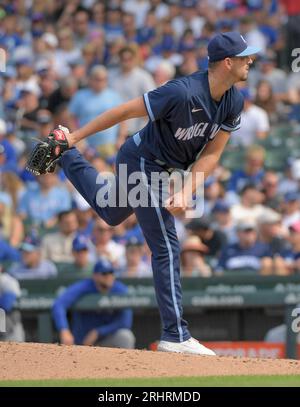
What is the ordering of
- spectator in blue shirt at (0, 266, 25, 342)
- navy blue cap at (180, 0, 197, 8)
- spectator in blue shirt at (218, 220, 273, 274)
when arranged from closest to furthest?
spectator in blue shirt at (0, 266, 25, 342) → spectator in blue shirt at (218, 220, 273, 274) → navy blue cap at (180, 0, 197, 8)

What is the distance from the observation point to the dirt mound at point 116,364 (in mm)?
6824

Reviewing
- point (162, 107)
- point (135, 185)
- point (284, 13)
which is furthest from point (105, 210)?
point (284, 13)

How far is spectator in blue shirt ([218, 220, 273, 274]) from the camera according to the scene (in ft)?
37.9

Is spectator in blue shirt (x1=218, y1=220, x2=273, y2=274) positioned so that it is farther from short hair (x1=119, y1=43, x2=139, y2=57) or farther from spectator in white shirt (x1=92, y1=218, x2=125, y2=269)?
short hair (x1=119, y1=43, x2=139, y2=57)

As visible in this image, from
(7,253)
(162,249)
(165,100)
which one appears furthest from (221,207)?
(165,100)

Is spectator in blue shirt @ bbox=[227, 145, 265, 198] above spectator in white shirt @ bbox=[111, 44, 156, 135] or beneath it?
beneath

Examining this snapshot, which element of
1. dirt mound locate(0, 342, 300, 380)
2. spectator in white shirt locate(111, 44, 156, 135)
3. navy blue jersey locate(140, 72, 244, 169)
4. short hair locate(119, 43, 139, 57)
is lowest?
dirt mound locate(0, 342, 300, 380)

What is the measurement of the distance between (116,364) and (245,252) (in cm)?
→ 478

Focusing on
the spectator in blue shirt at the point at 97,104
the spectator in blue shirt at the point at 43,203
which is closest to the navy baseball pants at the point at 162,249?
the spectator in blue shirt at the point at 43,203

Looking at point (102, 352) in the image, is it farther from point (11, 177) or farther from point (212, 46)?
point (11, 177)

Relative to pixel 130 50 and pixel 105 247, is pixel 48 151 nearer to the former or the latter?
pixel 105 247

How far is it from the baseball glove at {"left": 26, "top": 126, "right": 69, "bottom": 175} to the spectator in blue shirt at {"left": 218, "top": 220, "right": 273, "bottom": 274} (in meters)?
4.48

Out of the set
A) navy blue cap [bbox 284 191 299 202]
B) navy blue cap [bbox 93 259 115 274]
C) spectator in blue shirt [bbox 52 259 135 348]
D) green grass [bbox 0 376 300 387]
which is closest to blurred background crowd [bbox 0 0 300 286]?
navy blue cap [bbox 284 191 299 202]

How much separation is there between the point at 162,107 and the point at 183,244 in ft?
15.1
